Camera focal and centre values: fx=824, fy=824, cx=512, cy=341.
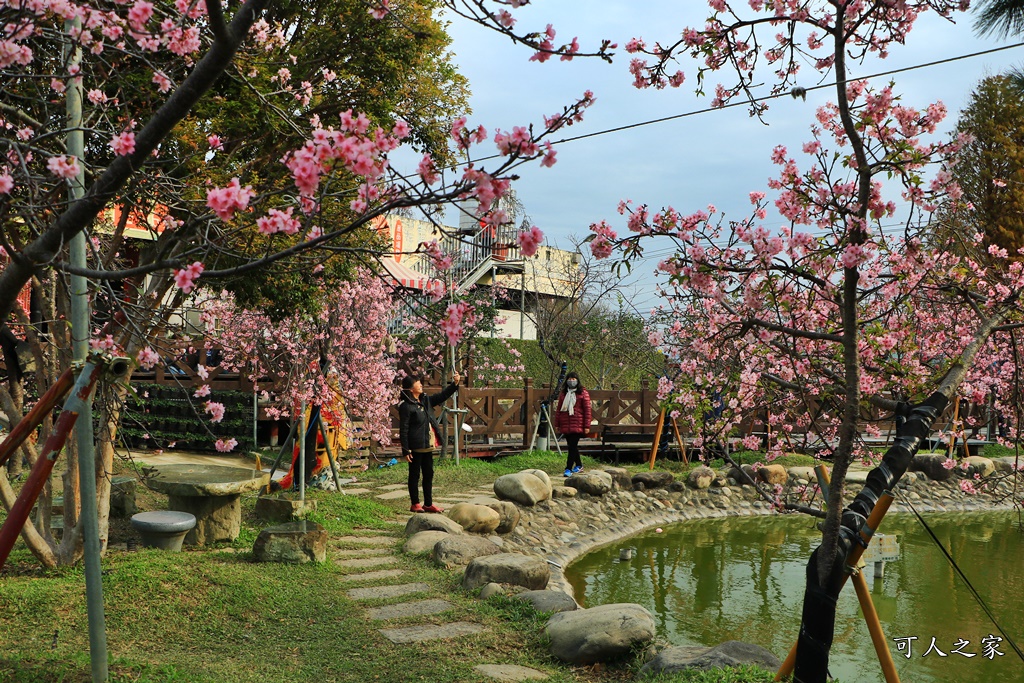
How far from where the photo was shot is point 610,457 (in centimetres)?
1528

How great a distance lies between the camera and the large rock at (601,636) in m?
5.00

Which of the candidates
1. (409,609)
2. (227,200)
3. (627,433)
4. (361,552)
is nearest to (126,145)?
(227,200)

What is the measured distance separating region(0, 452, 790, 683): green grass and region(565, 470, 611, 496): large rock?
501cm

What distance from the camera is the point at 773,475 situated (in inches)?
525

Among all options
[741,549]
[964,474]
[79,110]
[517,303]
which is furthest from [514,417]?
[79,110]

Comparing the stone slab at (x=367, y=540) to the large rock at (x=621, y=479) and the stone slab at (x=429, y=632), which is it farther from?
the large rock at (x=621, y=479)

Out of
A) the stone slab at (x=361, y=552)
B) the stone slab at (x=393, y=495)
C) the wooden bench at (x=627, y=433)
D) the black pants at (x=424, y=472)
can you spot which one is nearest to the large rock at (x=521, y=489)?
the stone slab at (x=393, y=495)

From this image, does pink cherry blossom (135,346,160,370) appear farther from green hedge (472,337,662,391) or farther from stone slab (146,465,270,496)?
green hedge (472,337,662,391)

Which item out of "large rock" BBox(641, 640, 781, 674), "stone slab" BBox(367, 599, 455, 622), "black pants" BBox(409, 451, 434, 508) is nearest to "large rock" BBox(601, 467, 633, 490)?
"black pants" BBox(409, 451, 434, 508)

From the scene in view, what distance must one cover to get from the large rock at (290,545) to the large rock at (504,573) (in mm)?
1257

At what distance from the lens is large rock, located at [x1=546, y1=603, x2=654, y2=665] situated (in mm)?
5004

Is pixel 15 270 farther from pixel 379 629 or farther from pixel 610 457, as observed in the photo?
pixel 610 457

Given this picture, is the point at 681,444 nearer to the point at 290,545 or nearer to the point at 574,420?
the point at 574,420

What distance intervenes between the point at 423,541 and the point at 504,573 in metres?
1.32
